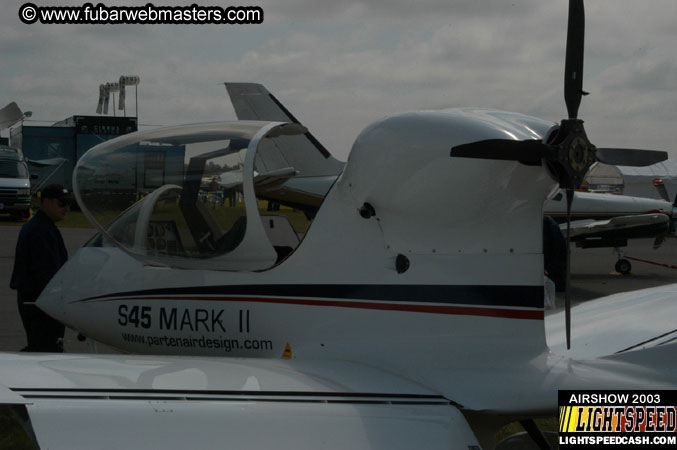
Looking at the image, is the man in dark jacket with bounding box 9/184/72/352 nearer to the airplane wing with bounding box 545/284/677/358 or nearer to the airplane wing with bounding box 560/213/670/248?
the airplane wing with bounding box 545/284/677/358

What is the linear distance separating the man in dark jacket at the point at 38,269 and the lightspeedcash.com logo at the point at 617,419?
13.9 ft

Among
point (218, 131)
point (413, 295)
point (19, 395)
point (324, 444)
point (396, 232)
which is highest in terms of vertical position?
point (218, 131)

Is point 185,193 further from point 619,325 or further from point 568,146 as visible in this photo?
point 619,325

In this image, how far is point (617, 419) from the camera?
12.4 feet

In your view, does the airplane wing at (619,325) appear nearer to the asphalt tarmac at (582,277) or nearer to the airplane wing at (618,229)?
the asphalt tarmac at (582,277)

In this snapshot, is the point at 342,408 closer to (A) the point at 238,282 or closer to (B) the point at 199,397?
(B) the point at 199,397

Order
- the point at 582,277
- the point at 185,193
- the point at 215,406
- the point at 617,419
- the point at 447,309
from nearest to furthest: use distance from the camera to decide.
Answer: the point at 215,406, the point at 617,419, the point at 447,309, the point at 185,193, the point at 582,277

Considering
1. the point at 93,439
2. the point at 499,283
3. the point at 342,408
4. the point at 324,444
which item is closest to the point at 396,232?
the point at 499,283

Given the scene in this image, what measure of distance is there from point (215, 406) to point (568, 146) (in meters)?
2.22

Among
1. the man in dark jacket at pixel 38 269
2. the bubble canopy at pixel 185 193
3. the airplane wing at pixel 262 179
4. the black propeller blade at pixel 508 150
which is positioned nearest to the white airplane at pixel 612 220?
the airplane wing at pixel 262 179

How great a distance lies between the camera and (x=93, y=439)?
10.5ft

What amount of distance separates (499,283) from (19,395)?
2.57 metres

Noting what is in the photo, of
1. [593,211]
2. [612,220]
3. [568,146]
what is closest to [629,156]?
[568,146]

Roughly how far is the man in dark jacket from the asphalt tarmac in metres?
0.39
